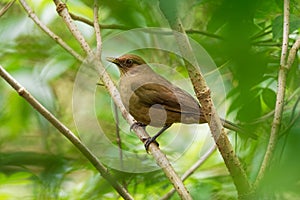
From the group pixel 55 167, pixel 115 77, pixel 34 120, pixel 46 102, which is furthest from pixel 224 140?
pixel 115 77

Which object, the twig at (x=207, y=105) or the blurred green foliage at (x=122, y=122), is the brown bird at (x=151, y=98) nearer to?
the blurred green foliage at (x=122, y=122)


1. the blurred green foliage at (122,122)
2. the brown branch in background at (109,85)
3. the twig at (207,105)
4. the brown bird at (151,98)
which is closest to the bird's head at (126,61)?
the brown bird at (151,98)

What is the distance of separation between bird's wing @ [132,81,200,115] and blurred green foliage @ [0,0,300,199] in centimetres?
15

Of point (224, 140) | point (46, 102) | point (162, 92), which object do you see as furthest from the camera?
point (46, 102)

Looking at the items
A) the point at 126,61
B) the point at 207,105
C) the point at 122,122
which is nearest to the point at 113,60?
the point at 126,61

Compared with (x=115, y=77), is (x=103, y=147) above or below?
below

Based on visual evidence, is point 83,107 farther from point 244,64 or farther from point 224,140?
point 244,64

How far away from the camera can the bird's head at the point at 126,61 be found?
10.9 feet

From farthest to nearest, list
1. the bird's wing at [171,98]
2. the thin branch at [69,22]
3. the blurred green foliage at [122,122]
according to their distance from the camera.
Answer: the bird's wing at [171,98]
the thin branch at [69,22]
the blurred green foliage at [122,122]

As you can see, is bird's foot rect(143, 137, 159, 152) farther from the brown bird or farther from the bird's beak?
the bird's beak

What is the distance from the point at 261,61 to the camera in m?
0.52

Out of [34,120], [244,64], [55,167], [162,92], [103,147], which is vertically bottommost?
[244,64]

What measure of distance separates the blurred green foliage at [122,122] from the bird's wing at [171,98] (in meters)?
0.15

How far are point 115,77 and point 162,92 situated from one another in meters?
1.17
